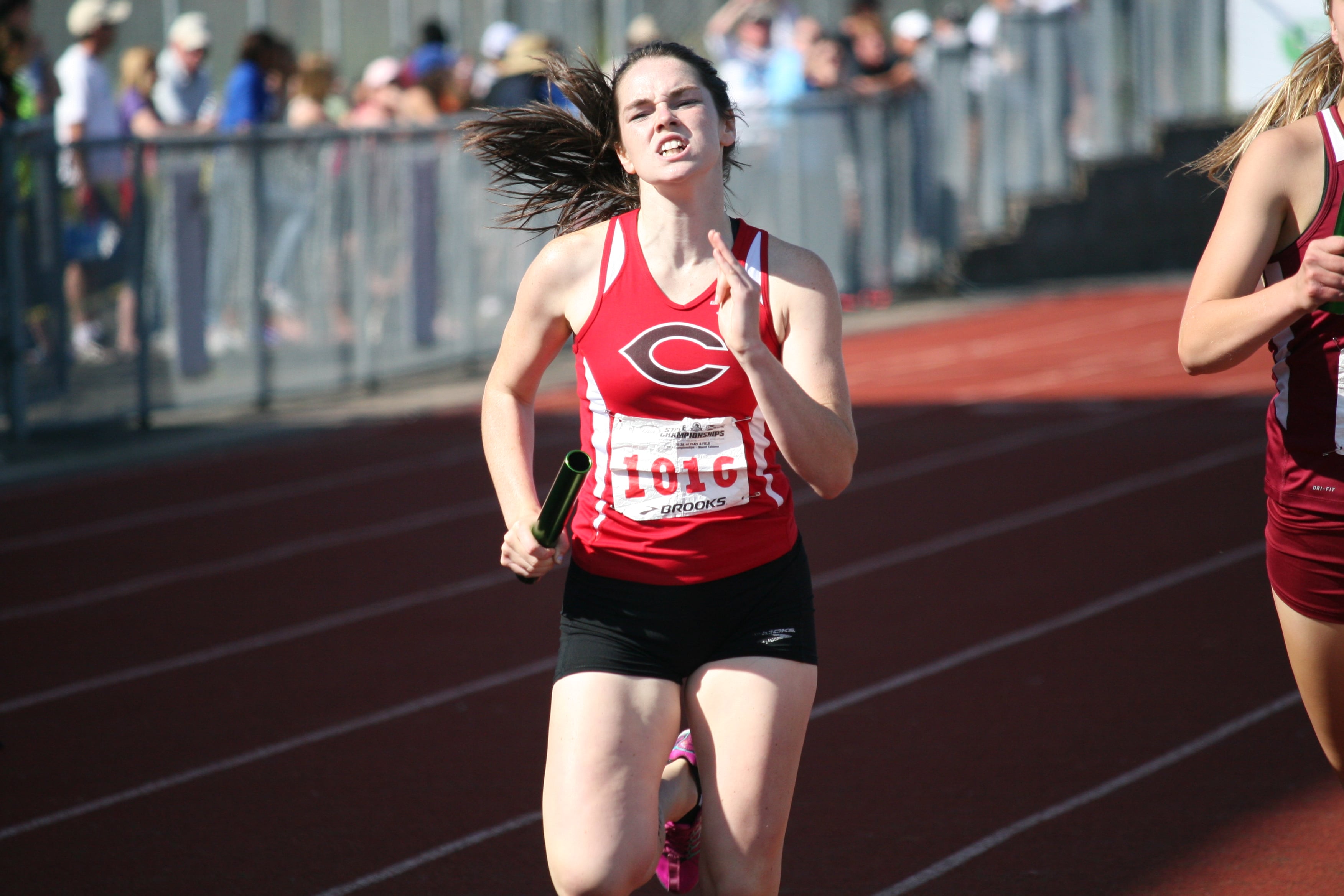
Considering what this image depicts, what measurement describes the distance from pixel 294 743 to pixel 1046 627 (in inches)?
107

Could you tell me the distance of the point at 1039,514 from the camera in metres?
8.03

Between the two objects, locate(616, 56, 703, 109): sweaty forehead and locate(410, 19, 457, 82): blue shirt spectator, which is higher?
locate(410, 19, 457, 82): blue shirt spectator

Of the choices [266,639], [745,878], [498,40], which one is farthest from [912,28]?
[745,878]

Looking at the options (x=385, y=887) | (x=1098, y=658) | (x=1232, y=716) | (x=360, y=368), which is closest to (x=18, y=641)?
(x=385, y=887)

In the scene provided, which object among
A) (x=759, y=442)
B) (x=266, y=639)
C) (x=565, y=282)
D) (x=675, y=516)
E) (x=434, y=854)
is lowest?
(x=434, y=854)

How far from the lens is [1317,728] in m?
3.14

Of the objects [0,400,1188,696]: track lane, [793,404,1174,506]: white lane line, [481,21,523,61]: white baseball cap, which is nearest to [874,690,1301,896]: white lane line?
[0,400,1188,696]: track lane

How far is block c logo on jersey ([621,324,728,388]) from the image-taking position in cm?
305

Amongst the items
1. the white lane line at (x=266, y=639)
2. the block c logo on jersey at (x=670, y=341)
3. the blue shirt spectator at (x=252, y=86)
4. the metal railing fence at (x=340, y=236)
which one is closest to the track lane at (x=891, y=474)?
the white lane line at (x=266, y=639)

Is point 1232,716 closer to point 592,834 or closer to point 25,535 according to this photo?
point 592,834

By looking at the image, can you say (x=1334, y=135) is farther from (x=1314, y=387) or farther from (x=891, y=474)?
(x=891, y=474)

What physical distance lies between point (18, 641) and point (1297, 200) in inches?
200

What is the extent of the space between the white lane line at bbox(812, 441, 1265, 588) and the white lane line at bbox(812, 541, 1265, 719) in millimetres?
977

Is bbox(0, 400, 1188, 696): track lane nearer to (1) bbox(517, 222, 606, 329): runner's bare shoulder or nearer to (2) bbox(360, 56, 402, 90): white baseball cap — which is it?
(1) bbox(517, 222, 606, 329): runner's bare shoulder
